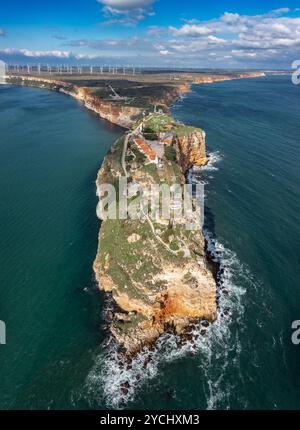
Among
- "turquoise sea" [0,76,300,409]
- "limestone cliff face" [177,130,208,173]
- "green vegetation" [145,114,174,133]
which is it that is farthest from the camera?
"green vegetation" [145,114,174,133]

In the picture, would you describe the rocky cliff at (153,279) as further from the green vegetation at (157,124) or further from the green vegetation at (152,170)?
the green vegetation at (157,124)

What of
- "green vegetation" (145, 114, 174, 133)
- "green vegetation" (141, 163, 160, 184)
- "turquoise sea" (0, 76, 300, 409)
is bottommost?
"turquoise sea" (0, 76, 300, 409)

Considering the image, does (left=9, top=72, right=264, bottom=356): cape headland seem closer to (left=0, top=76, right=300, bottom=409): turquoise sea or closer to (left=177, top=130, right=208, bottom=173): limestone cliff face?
(left=0, top=76, right=300, bottom=409): turquoise sea

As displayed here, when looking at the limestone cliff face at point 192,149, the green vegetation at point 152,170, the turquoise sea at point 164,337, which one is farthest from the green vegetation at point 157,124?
the green vegetation at point 152,170

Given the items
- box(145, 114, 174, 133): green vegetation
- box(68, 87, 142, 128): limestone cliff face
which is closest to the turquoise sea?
box(145, 114, 174, 133): green vegetation

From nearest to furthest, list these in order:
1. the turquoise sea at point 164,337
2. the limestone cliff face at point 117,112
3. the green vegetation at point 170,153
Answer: the turquoise sea at point 164,337 < the green vegetation at point 170,153 < the limestone cliff face at point 117,112
